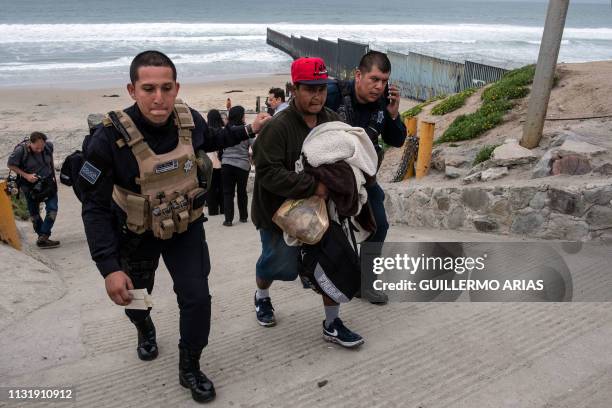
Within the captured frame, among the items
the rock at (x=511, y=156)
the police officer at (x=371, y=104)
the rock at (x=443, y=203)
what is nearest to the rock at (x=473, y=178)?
the rock at (x=511, y=156)

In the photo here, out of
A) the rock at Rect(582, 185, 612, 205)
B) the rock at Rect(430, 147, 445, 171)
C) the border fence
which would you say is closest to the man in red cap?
the rock at Rect(582, 185, 612, 205)

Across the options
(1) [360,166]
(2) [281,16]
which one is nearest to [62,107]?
(1) [360,166]

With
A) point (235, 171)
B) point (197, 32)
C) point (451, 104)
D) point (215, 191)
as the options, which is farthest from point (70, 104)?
point (197, 32)

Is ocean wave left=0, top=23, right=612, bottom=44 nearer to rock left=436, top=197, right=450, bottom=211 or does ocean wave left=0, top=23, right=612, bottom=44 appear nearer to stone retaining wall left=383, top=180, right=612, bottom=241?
stone retaining wall left=383, top=180, right=612, bottom=241

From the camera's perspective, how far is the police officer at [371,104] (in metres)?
3.84

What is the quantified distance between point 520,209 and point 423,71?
17127 millimetres

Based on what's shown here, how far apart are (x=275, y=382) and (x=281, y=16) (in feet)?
334

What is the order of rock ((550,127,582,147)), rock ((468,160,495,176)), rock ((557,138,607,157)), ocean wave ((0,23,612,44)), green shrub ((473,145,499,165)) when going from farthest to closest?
ocean wave ((0,23,612,44)) → green shrub ((473,145,499,165)) → rock ((468,160,495,176)) → rock ((550,127,582,147)) → rock ((557,138,607,157))

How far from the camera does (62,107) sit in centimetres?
2345

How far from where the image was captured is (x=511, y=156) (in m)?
6.26

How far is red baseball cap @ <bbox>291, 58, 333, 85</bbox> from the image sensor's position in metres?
3.06

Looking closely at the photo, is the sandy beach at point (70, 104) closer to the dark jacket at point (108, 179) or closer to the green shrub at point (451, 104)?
the green shrub at point (451, 104)

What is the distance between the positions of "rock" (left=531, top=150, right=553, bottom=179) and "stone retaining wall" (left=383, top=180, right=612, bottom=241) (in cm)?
41

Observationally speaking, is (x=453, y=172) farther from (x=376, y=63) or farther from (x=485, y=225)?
(x=376, y=63)
